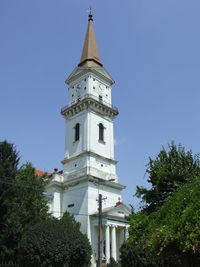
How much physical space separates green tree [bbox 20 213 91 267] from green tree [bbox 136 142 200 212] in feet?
24.0

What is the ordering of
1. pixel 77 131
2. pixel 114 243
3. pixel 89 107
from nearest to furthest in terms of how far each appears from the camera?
1. pixel 114 243
2. pixel 89 107
3. pixel 77 131

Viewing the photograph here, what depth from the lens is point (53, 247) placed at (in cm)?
2617

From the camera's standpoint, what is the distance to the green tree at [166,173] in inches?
866

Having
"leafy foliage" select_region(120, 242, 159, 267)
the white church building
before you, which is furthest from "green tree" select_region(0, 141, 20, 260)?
the white church building

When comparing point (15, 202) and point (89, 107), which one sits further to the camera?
point (89, 107)

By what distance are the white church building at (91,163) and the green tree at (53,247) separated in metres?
13.2

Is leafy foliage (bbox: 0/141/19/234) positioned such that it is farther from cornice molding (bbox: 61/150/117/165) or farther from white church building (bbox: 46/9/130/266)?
cornice molding (bbox: 61/150/117/165)

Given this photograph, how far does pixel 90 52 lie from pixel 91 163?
69.2 feet

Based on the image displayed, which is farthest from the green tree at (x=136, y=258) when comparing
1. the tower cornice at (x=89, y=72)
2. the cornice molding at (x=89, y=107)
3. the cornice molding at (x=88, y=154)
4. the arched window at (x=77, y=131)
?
the tower cornice at (x=89, y=72)

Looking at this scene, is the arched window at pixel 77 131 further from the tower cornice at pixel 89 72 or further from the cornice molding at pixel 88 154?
the tower cornice at pixel 89 72

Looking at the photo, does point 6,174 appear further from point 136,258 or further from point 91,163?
point 91,163

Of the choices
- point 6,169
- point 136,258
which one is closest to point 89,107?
point 6,169

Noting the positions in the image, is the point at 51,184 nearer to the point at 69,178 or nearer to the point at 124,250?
the point at 69,178

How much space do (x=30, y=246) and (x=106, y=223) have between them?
55.7 feet
